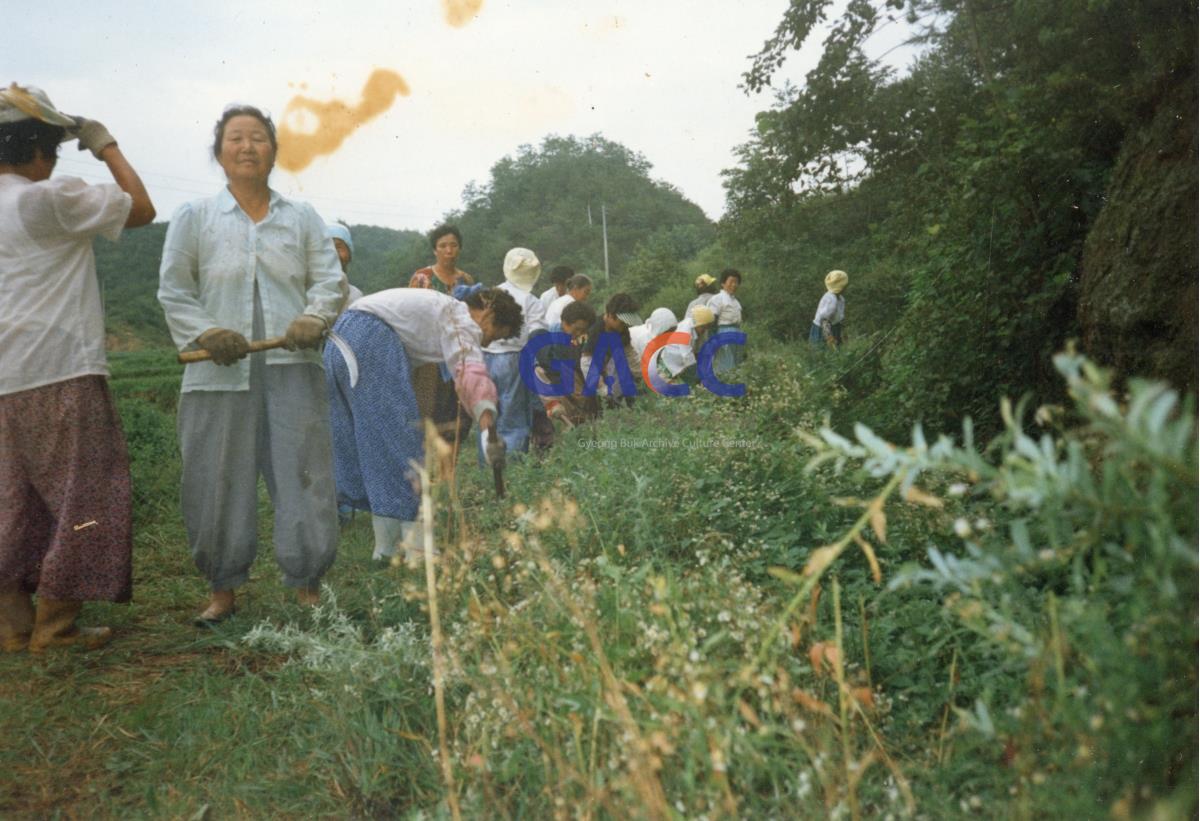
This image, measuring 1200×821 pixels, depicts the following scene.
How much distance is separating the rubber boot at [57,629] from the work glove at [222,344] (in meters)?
1.03

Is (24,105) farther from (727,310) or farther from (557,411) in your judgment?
(727,310)

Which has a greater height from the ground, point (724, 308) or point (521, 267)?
point (521, 267)

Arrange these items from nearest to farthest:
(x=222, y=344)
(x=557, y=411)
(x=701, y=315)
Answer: (x=222, y=344) → (x=557, y=411) → (x=701, y=315)

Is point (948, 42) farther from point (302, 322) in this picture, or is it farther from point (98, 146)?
point (98, 146)

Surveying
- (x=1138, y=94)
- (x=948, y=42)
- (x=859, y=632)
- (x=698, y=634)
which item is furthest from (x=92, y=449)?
(x=948, y=42)

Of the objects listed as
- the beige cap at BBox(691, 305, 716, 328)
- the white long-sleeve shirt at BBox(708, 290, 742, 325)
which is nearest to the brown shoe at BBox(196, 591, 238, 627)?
the beige cap at BBox(691, 305, 716, 328)

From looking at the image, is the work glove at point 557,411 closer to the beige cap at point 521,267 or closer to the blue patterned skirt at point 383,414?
the beige cap at point 521,267

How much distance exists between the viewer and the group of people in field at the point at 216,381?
3498mm

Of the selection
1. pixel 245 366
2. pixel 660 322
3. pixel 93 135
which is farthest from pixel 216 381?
pixel 660 322

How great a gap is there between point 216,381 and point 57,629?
107cm

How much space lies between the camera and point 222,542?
13.2 ft

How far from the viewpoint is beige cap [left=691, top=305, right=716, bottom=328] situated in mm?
9078

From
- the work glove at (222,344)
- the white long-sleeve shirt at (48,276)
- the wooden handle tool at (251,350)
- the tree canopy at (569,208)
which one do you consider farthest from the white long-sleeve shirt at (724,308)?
the white long-sleeve shirt at (48,276)

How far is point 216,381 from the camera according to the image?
13.1ft
